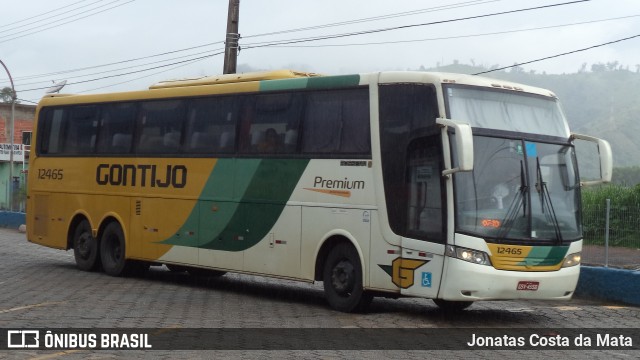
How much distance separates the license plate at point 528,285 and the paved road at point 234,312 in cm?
55

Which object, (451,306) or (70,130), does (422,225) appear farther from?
(70,130)

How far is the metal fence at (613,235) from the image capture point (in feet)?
66.2

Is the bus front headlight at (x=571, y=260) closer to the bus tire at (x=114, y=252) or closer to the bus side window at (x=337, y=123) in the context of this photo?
the bus side window at (x=337, y=123)

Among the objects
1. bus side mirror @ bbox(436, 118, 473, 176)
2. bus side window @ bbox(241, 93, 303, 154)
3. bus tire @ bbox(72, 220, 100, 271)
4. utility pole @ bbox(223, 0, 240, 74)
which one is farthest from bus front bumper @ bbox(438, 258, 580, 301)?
utility pole @ bbox(223, 0, 240, 74)

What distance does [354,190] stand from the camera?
47.5 ft

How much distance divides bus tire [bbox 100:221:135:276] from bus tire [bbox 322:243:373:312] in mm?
6144

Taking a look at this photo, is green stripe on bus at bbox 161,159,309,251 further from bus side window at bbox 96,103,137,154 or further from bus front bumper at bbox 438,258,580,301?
bus front bumper at bbox 438,258,580,301

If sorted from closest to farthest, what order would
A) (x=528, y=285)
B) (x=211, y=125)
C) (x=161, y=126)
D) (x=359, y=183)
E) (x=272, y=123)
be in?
(x=528, y=285), (x=359, y=183), (x=272, y=123), (x=211, y=125), (x=161, y=126)

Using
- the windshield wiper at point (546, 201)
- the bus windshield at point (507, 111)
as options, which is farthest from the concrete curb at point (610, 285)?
the bus windshield at point (507, 111)

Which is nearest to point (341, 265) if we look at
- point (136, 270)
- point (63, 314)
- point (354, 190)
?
point (354, 190)

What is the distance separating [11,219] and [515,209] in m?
32.1

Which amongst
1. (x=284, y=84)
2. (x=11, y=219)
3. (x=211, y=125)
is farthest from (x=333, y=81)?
(x=11, y=219)

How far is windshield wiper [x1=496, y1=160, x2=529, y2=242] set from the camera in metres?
13.2

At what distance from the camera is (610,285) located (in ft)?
56.1
